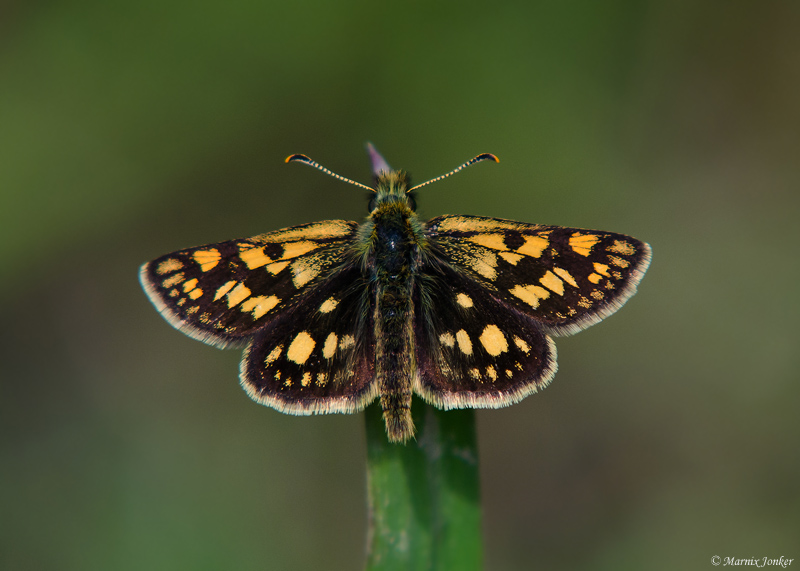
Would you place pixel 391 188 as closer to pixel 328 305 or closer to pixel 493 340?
pixel 328 305

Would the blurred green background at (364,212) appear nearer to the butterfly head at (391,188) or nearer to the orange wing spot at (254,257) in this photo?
the butterfly head at (391,188)

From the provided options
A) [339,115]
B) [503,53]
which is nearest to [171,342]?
[339,115]

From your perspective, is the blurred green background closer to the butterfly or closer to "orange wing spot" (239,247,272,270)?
the butterfly

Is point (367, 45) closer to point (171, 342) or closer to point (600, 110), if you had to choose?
point (600, 110)

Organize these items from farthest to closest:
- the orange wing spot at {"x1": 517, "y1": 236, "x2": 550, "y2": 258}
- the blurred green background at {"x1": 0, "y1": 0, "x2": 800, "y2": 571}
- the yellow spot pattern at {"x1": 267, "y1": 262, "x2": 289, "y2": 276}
A: the blurred green background at {"x1": 0, "y1": 0, "x2": 800, "y2": 571}
the yellow spot pattern at {"x1": 267, "y1": 262, "x2": 289, "y2": 276}
the orange wing spot at {"x1": 517, "y1": 236, "x2": 550, "y2": 258}

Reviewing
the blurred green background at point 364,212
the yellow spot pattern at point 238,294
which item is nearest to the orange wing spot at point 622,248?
the yellow spot pattern at point 238,294

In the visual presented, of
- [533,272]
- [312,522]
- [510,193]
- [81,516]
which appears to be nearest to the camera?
[533,272]

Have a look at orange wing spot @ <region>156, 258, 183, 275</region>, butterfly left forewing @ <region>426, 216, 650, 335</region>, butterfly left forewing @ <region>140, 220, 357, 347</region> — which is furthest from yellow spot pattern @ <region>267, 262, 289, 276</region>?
butterfly left forewing @ <region>426, 216, 650, 335</region>
